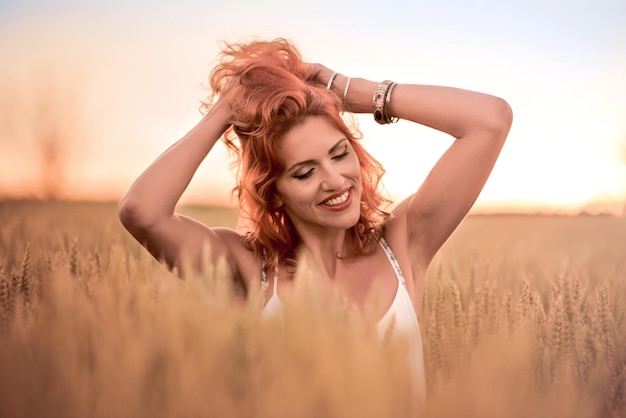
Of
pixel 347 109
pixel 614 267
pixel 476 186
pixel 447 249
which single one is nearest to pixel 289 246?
pixel 347 109

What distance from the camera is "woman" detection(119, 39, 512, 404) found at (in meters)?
1.58

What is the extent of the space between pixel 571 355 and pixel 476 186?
2.22ft

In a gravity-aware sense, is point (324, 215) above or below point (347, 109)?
below

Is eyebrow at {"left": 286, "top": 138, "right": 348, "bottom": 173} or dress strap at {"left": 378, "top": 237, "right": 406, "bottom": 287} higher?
eyebrow at {"left": 286, "top": 138, "right": 348, "bottom": 173}

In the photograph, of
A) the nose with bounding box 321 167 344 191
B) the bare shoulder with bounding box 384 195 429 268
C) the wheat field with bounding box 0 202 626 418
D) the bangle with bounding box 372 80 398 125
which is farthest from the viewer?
the bare shoulder with bounding box 384 195 429 268

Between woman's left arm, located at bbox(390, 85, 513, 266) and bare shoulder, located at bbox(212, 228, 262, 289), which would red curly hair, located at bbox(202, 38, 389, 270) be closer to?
bare shoulder, located at bbox(212, 228, 262, 289)

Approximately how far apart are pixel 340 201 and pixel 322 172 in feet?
0.26

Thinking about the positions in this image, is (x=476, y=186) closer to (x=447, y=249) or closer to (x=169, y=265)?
(x=447, y=249)

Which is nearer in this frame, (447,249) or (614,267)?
(614,267)

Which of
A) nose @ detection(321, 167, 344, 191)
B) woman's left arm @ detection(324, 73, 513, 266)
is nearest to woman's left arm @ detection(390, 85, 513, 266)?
woman's left arm @ detection(324, 73, 513, 266)

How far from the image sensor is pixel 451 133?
167 cm

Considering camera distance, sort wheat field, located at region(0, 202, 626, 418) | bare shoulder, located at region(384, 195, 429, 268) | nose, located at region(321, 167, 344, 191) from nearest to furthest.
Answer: wheat field, located at region(0, 202, 626, 418) → nose, located at region(321, 167, 344, 191) → bare shoulder, located at region(384, 195, 429, 268)

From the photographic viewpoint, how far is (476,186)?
165cm

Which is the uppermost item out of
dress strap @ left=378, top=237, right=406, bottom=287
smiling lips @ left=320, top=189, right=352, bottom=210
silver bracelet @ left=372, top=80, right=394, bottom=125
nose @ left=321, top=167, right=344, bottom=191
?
silver bracelet @ left=372, top=80, right=394, bottom=125
